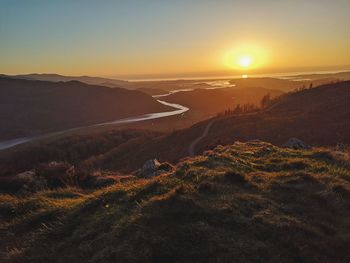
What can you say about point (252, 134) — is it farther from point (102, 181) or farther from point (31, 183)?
point (31, 183)

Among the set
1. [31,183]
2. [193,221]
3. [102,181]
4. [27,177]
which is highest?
[193,221]

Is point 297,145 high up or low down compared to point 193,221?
down

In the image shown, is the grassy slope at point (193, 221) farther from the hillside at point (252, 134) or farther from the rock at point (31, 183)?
the hillside at point (252, 134)

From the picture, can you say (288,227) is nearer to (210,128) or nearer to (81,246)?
(81,246)

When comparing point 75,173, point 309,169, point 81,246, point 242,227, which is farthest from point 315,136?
point 81,246

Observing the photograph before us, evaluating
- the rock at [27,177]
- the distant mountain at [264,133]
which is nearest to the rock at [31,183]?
the rock at [27,177]

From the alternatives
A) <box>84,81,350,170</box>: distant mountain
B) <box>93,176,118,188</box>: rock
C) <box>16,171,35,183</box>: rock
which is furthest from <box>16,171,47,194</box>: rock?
<box>84,81,350,170</box>: distant mountain

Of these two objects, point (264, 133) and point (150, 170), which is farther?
point (264, 133)

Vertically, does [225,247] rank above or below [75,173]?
above

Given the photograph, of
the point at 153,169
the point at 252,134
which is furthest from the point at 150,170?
the point at 252,134

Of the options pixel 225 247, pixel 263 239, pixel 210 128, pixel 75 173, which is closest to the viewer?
pixel 225 247
